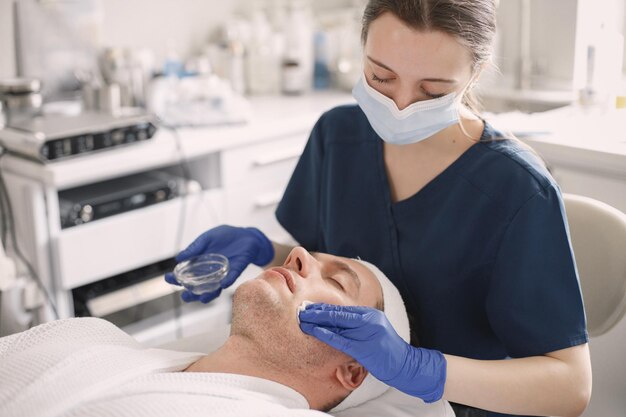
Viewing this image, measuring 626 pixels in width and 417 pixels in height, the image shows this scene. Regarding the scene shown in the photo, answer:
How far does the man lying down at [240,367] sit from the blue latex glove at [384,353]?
103mm

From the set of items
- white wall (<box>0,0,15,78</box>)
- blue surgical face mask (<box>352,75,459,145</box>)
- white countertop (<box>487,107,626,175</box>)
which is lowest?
white countertop (<box>487,107,626,175</box>)

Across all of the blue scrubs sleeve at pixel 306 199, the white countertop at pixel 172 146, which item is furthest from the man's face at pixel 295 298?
the white countertop at pixel 172 146

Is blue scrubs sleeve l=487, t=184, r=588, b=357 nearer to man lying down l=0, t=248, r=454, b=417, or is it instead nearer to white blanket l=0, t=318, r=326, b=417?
man lying down l=0, t=248, r=454, b=417

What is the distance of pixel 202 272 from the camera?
57.0 inches

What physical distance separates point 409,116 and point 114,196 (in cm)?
110

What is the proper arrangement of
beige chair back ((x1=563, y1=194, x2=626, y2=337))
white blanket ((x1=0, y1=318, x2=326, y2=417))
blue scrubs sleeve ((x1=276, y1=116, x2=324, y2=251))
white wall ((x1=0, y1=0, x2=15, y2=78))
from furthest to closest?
white wall ((x1=0, y1=0, x2=15, y2=78)) < blue scrubs sleeve ((x1=276, y1=116, x2=324, y2=251)) < beige chair back ((x1=563, y1=194, x2=626, y2=337)) < white blanket ((x1=0, y1=318, x2=326, y2=417))

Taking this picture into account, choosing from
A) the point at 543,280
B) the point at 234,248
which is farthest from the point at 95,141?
the point at 543,280

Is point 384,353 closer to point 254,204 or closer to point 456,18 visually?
point 456,18

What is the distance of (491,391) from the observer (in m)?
1.14

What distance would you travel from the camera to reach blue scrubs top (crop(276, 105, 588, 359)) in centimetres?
120

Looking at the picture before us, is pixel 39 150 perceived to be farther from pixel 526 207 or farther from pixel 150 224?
pixel 526 207

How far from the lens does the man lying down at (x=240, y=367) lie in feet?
3.59

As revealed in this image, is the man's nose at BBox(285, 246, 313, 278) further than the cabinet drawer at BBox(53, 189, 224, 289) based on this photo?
No

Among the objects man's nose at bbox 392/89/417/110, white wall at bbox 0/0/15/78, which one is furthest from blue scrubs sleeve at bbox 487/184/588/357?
white wall at bbox 0/0/15/78
